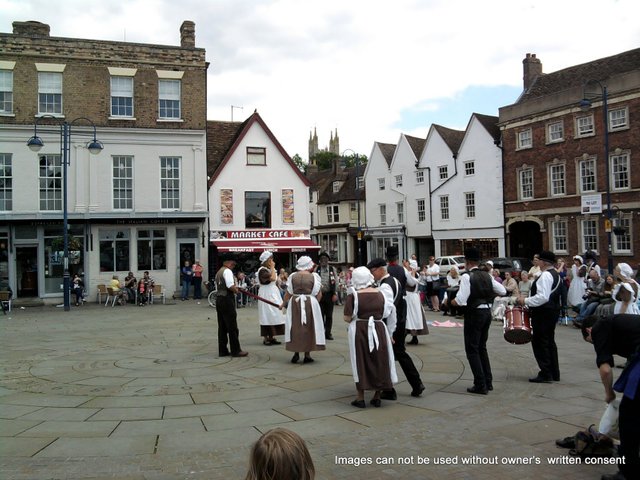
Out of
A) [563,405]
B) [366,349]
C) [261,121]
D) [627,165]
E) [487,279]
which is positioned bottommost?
[563,405]

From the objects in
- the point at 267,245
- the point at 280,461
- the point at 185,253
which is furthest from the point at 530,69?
the point at 280,461

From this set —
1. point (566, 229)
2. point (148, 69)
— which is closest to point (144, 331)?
point (148, 69)

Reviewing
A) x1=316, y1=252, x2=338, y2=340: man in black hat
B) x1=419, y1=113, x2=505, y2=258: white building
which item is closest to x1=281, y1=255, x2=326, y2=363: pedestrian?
x1=316, y1=252, x2=338, y2=340: man in black hat

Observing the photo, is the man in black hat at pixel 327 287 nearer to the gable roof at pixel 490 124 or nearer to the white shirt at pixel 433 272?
the white shirt at pixel 433 272

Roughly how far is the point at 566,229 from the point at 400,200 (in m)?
15.1

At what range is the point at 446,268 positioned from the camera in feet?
98.7

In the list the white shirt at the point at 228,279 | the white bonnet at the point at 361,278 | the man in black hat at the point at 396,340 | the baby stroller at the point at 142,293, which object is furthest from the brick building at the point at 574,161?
the white bonnet at the point at 361,278

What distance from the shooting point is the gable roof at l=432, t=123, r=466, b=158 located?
38.4m

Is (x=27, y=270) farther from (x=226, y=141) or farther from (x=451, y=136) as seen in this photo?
(x=451, y=136)

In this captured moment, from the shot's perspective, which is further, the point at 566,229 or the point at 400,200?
the point at 400,200

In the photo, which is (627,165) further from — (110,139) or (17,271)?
(17,271)

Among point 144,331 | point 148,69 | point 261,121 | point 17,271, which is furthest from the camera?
point 261,121

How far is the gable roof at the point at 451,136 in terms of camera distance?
38.4 metres

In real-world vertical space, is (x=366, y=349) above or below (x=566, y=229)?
below
